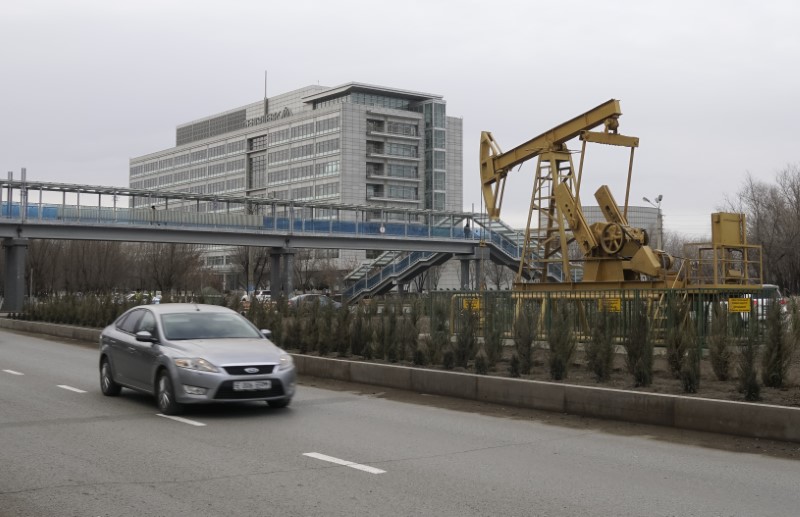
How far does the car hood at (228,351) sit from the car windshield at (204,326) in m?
0.26

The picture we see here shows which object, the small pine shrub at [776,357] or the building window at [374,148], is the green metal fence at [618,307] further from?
the building window at [374,148]

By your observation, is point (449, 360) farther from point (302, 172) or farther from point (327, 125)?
point (302, 172)

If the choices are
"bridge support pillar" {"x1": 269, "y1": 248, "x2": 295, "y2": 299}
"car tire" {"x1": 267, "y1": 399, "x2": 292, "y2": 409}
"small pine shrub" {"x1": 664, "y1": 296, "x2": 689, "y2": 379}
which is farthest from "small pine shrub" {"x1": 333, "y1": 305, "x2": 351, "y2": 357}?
"bridge support pillar" {"x1": 269, "y1": 248, "x2": 295, "y2": 299}

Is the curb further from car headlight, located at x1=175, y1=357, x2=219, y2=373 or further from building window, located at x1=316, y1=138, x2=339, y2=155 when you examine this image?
building window, located at x1=316, y1=138, x2=339, y2=155

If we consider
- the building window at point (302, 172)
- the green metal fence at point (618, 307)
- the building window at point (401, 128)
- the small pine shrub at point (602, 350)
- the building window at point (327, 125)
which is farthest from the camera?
the building window at point (401, 128)

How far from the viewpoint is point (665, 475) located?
8.55 meters

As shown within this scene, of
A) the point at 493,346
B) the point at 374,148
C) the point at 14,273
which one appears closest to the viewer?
the point at 493,346

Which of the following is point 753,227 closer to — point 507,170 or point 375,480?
point 507,170

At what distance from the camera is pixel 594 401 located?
41.0 ft

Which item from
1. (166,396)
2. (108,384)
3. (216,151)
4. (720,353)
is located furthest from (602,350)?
(216,151)

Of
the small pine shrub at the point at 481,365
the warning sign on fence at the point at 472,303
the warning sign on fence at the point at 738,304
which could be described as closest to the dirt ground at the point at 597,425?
the small pine shrub at the point at 481,365

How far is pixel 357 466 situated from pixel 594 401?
4879mm

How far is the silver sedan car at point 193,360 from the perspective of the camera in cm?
1196

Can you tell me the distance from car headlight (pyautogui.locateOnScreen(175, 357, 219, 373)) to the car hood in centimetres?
6
